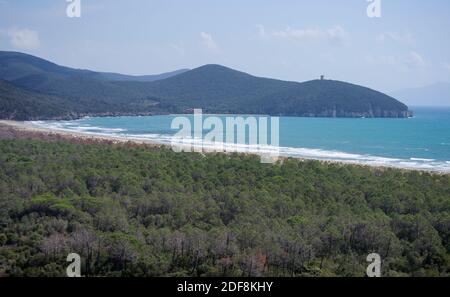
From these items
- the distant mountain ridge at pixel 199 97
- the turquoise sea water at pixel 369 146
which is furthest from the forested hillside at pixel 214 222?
the distant mountain ridge at pixel 199 97

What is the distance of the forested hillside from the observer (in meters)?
18.3

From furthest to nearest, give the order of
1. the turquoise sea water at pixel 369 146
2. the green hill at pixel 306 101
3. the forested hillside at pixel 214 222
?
the green hill at pixel 306 101, the turquoise sea water at pixel 369 146, the forested hillside at pixel 214 222

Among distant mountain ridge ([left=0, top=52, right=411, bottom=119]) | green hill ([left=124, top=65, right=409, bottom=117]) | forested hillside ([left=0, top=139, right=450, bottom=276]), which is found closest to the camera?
forested hillside ([left=0, top=139, right=450, bottom=276])

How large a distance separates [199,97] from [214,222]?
161 m

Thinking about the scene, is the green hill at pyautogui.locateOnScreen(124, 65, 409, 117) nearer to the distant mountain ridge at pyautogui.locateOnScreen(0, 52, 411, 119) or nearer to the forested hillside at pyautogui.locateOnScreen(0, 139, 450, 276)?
the distant mountain ridge at pyautogui.locateOnScreen(0, 52, 411, 119)

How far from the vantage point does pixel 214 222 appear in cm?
2212

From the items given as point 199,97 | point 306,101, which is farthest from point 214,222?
point 199,97

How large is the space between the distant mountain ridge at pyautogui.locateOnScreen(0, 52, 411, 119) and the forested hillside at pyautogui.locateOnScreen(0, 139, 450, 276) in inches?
3547

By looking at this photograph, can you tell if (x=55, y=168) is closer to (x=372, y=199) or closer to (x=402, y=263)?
(x=372, y=199)

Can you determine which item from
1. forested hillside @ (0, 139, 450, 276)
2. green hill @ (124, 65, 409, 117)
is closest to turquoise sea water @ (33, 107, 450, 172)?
forested hillside @ (0, 139, 450, 276)

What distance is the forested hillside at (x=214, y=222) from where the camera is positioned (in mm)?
18266

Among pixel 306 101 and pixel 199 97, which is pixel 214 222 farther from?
pixel 199 97

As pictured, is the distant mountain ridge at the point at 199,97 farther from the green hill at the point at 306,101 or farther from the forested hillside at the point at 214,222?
the forested hillside at the point at 214,222

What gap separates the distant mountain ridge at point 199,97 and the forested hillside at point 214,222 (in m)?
90.1
